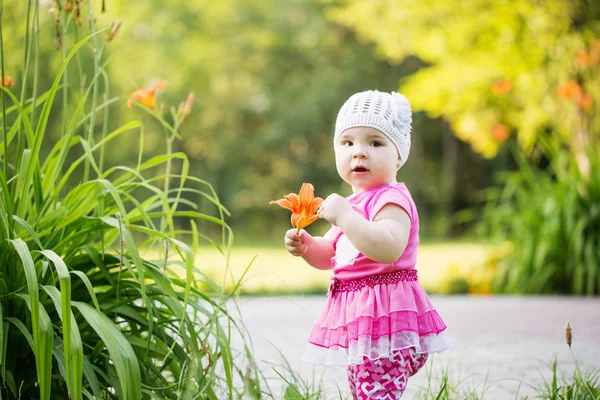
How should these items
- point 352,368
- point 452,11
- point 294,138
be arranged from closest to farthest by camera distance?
point 352,368, point 452,11, point 294,138

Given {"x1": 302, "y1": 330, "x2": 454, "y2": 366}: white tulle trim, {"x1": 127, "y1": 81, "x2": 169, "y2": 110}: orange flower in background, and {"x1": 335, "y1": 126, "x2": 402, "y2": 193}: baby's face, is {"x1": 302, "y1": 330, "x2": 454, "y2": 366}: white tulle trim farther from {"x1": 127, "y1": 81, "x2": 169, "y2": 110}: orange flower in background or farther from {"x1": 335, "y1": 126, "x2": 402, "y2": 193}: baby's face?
{"x1": 127, "y1": 81, "x2": 169, "y2": 110}: orange flower in background

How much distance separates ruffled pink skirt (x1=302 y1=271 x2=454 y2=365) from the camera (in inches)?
79.5

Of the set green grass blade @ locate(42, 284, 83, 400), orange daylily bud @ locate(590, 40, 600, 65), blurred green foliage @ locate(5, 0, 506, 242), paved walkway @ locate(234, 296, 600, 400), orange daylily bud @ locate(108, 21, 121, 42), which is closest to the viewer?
green grass blade @ locate(42, 284, 83, 400)

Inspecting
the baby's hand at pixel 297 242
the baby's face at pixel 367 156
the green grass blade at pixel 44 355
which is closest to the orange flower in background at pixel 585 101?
the baby's face at pixel 367 156

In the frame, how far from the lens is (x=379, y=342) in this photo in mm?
2025

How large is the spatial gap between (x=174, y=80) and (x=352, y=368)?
21256 millimetres

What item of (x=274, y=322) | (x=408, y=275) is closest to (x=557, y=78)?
(x=274, y=322)

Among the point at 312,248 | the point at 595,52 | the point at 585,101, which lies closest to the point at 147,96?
the point at 312,248

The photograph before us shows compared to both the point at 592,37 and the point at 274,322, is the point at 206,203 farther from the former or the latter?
the point at 274,322

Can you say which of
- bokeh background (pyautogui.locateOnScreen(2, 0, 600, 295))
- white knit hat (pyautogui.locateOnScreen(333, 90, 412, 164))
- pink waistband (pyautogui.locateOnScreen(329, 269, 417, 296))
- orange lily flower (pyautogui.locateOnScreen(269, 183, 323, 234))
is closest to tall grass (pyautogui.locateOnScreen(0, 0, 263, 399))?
orange lily flower (pyautogui.locateOnScreen(269, 183, 323, 234))

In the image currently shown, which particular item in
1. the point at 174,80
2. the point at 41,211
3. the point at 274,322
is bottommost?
the point at 274,322

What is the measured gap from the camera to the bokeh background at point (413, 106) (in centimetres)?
720

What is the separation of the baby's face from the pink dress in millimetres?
39

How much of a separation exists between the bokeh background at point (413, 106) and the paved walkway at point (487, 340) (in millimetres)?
919
